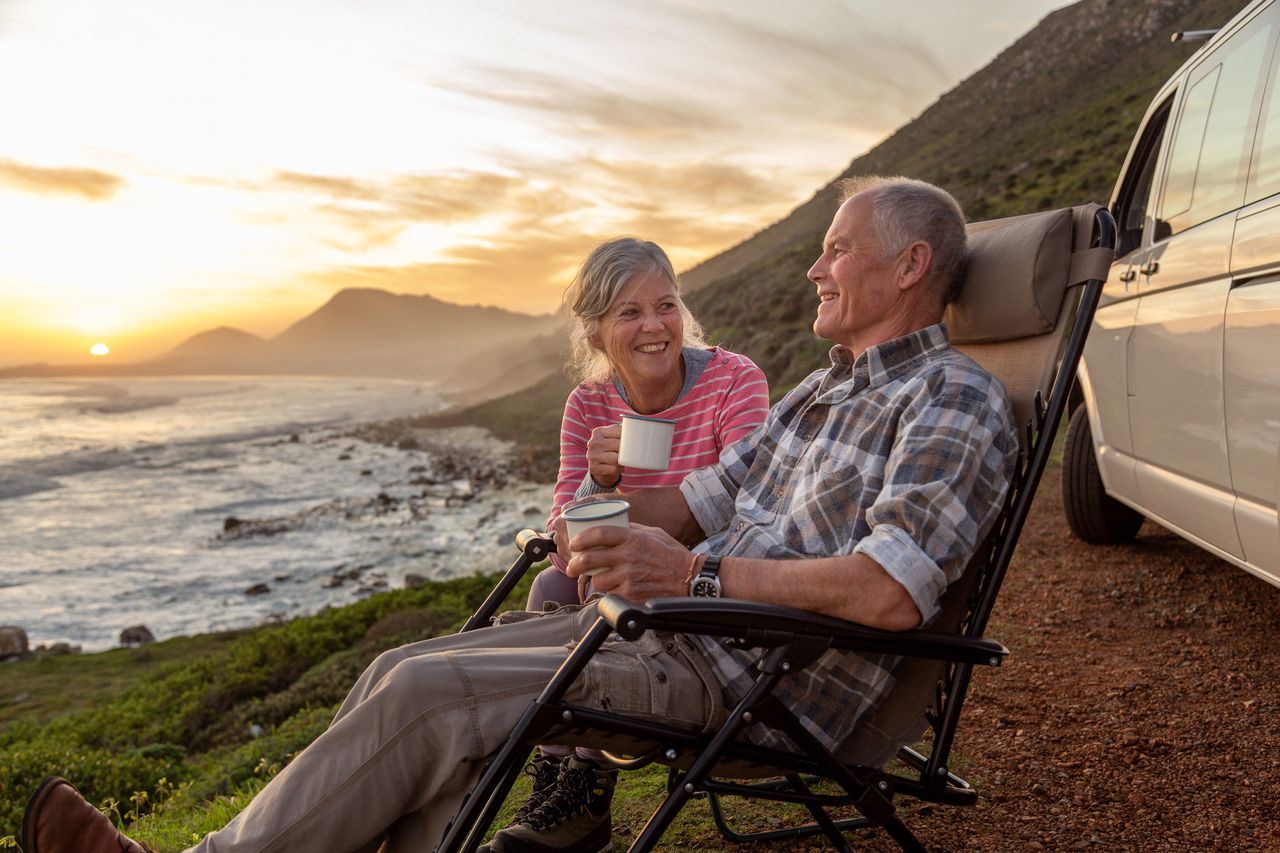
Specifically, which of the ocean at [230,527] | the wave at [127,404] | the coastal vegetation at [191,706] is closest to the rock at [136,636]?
the ocean at [230,527]

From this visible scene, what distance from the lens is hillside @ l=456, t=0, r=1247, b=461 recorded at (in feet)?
83.4

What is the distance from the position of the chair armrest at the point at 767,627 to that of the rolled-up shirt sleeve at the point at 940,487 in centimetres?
8

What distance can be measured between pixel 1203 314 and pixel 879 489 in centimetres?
207

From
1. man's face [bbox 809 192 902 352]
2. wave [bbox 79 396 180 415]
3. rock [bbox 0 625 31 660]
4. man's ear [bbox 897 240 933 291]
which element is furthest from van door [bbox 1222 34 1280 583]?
wave [bbox 79 396 180 415]

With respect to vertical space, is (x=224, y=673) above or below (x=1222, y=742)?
below

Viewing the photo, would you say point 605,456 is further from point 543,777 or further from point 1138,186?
point 1138,186

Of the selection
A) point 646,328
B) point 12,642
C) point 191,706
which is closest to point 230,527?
point 12,642

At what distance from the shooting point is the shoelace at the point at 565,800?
261 centimetres

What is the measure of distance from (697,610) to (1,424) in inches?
3099

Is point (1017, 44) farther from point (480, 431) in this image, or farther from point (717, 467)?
point (717, 467)

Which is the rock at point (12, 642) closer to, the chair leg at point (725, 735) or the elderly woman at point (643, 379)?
the elderly woman at point (643, 379)

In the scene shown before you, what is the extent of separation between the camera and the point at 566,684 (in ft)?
6.09

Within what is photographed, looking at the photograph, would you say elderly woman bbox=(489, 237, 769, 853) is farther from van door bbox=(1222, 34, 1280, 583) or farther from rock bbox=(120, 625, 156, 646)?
rock bbox=(120, 625, 156, 646)

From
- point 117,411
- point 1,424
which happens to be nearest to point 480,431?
point 1,424
